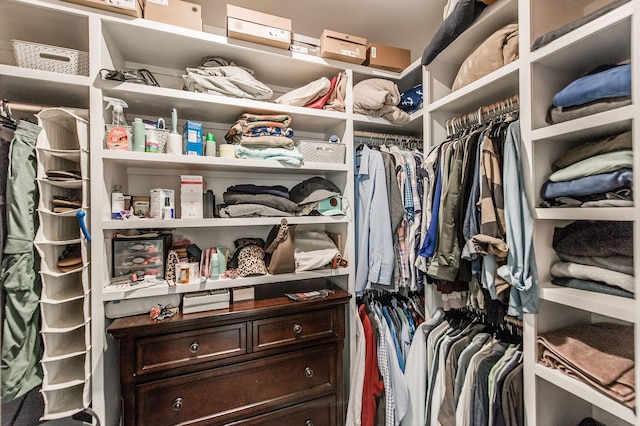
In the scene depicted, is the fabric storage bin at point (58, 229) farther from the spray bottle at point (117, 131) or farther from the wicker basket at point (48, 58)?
the wicker basket at point (48, 58)

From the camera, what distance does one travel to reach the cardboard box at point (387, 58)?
168 cm

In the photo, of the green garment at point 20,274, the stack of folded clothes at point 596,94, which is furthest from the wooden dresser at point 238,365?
the stack of folded clothes at point 596,94

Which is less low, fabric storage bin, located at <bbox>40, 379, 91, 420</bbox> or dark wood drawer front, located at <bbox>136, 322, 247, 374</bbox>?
dark wood drawer front, located at <bbox>136, 322, 247, 374</bbox>

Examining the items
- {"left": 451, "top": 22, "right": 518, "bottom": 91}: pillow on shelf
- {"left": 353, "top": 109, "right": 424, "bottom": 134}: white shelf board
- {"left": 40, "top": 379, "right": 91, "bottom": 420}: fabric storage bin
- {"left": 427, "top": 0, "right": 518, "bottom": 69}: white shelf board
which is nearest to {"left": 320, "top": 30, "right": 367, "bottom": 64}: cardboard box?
{"left": 353, "top": 109, "right": 424, "bottom": 134}: white shelf board

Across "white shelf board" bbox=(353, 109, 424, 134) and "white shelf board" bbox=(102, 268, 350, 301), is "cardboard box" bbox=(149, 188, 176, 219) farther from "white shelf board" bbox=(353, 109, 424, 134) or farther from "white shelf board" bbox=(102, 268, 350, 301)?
"white shelf board" bbox=(353, 109, 424, 134)

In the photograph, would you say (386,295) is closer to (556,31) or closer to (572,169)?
(572,169)

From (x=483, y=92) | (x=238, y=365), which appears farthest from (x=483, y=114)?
(x=238, y=365)

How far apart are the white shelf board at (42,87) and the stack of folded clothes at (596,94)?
178 centimetres

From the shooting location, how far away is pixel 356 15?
171 centimetres

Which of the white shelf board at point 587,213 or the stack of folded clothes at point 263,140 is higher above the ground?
the stack of folded clothes at point 263,140

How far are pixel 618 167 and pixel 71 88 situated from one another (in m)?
1.97

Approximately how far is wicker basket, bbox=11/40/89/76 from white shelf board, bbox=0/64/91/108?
5 cm

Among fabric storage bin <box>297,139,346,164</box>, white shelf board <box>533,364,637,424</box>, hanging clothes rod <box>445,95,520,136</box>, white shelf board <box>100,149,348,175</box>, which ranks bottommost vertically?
white shelf board <box>533,364,637,424</box>

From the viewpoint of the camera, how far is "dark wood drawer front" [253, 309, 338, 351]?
1.31m
